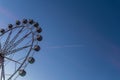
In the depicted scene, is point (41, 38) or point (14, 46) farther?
point (41, 38)

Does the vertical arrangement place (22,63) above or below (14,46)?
below

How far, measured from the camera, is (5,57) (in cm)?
3105

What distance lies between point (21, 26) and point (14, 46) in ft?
16.2

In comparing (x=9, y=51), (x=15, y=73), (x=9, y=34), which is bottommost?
(x=15, y=73)

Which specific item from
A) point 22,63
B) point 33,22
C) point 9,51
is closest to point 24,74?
point 22,63

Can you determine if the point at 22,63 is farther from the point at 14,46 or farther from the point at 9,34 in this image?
the point at 9,34

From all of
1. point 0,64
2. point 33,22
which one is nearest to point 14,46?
point 0,64

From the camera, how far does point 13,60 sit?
104 ft

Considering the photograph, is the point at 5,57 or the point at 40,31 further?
the point at 40,31

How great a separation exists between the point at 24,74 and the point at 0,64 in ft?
10.8

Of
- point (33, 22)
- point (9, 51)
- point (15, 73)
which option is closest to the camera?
point (15, 73)

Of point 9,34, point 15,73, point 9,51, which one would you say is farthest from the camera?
point 9,34

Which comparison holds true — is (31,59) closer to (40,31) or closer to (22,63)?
(22,63)

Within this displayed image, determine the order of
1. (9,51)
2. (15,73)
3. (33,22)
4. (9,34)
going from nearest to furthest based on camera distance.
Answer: (15,73)
(9,51)
(9,34)
(33,22)
